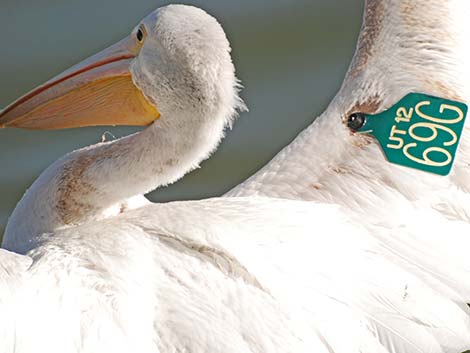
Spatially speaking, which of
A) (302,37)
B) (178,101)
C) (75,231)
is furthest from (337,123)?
(302,37)

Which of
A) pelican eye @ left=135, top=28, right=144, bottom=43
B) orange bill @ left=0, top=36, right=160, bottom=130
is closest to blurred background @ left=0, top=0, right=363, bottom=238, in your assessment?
orange bill @ left=0, top=36, right=160, bottom=130

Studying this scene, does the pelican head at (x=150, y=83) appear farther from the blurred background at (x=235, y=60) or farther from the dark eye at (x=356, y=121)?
the blurred background at (x=235, y=60)

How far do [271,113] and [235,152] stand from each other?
0.21 metres

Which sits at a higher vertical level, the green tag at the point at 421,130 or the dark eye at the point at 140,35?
the dark eye at the point at 140,35

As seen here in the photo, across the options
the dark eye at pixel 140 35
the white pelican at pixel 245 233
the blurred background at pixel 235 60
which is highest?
the dark eye at pixel 140 35

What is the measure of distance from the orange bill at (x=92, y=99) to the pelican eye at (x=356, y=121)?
55 centimetres

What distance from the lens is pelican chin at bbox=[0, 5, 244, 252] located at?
3084 millimetres

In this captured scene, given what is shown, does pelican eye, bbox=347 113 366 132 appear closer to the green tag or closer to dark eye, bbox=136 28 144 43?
the green tag

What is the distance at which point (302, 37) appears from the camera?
5.58m

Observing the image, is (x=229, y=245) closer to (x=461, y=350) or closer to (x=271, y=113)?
(x=461, y=350)

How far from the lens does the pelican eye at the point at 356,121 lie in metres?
3.60

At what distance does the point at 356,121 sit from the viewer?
11.9 ft

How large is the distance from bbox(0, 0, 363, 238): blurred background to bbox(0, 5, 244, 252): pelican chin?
1.58m

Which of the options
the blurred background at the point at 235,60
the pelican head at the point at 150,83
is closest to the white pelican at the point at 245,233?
the pelican head at the point at 150,83
